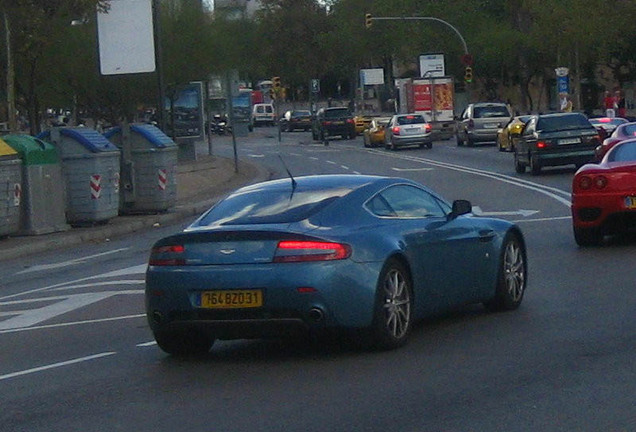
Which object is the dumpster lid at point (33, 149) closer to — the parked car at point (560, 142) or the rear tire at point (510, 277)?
the rear tire at point (510, 277)

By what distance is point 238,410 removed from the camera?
8125mm

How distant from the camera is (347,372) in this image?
363 inches

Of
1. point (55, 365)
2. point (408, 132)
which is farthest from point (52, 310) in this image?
point (408, 132)

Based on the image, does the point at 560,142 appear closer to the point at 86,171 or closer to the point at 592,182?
the point at 86,171

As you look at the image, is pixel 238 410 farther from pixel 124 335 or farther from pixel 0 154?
pixel 0 154

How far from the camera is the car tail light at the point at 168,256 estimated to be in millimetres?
9734

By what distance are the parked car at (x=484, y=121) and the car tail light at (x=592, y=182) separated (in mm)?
38303

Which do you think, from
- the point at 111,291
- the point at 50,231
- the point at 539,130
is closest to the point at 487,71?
the point at 539,130

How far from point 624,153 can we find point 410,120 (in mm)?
41367

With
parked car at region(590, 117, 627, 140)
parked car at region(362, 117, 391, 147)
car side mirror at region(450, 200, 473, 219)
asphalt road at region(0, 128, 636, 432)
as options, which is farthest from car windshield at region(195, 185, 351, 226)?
parked car at region(362, 117, 391, 147)

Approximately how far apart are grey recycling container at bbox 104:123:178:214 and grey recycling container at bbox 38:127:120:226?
1611mm

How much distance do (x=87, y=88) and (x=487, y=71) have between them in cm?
4755

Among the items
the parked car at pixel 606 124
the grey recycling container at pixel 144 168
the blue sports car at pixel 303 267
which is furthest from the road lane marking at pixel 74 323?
the parked car at pixel 606 124

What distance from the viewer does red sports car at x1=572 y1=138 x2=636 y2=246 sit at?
1622 cm
